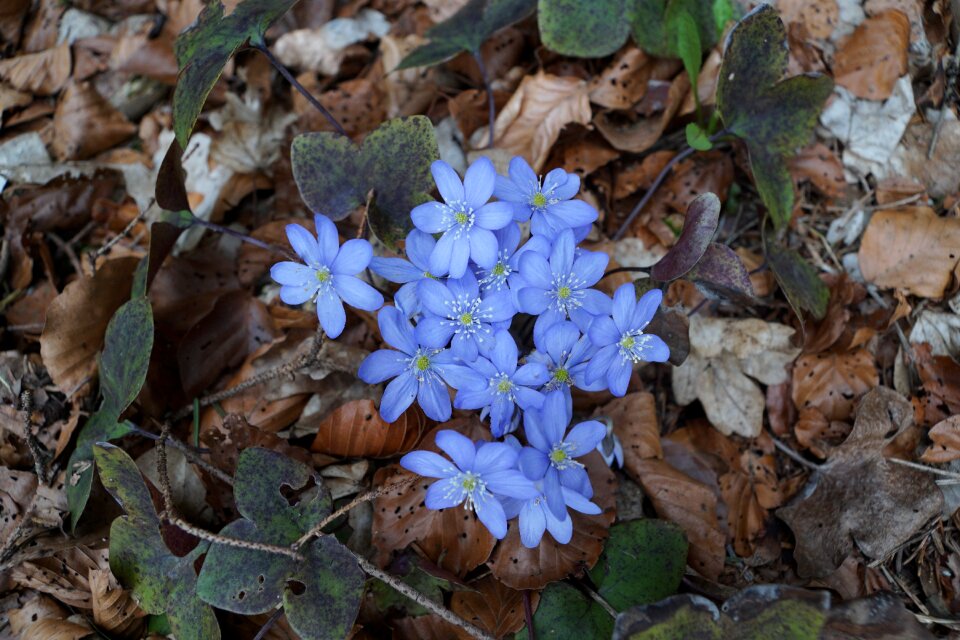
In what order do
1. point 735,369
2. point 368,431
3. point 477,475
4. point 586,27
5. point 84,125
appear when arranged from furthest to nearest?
point 84,125 → point 586,27 → point 735,369 → point 368,431 → point 477,475

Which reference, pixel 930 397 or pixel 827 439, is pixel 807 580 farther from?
pixel 930 397

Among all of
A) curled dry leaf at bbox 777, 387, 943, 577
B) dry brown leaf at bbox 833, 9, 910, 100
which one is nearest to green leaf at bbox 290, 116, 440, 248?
curled dry leaf at bbox 777, 387, 943, 577

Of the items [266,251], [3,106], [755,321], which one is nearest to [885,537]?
[755,321]

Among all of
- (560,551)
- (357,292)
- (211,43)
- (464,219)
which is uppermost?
(211,43)

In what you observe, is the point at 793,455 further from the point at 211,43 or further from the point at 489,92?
the point at 211,43

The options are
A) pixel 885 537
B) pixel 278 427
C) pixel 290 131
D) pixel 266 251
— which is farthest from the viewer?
pixel 290 131

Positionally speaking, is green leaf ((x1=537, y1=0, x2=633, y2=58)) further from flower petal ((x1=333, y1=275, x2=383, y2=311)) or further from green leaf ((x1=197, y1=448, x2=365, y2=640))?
green leaf ((x1=197, y1=448, x2=365, y2=640))

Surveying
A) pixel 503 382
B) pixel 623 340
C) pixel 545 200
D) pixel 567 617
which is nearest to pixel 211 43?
pixel 545 200
